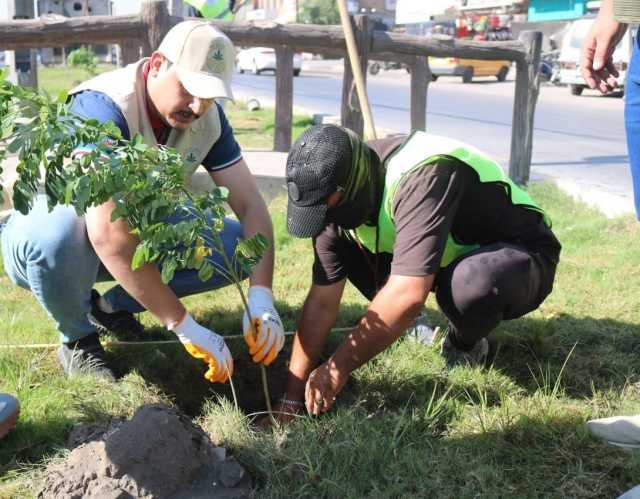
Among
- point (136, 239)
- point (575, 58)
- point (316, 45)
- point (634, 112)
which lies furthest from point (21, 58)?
point (575, 58)

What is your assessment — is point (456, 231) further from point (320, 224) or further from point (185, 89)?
point (185, 89)

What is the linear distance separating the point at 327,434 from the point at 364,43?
4.66 metres

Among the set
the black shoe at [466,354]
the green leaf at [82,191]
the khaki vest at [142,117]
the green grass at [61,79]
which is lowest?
the black shoe at [466,354]

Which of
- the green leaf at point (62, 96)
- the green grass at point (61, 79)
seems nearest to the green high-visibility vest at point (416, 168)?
the green leaf at point (62, 96)

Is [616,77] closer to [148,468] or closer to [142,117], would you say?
[142,117]

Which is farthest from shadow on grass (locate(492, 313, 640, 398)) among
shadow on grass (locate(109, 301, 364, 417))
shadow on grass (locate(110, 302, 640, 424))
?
shadow on grass (locate(109, 301, 364, 417))

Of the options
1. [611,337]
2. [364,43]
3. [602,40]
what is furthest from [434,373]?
[364,43]

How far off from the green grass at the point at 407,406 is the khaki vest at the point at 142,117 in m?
0.86

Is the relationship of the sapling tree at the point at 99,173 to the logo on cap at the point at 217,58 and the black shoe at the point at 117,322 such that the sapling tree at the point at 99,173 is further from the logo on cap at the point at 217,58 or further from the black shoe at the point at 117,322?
the black shoe at the point at 117,322

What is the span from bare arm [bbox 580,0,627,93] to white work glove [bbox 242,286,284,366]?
130 centimetres

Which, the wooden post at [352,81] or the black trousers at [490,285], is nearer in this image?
the black trousers at [490,285]

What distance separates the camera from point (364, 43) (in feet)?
21.0

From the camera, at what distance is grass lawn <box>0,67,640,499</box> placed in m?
2.23

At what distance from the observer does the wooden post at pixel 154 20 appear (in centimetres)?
554
